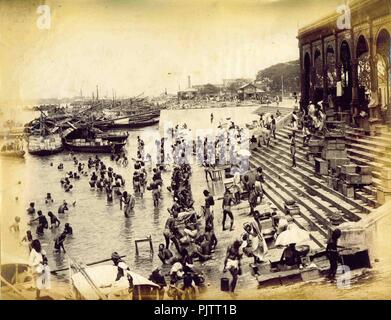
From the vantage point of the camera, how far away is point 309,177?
750 centimetres

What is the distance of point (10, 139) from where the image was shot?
7.51 m

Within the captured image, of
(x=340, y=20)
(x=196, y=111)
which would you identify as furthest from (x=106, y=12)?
(x=340, y=20)

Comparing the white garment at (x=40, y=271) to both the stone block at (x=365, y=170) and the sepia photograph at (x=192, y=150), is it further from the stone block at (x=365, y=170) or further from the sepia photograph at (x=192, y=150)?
the stone block at (x=365, y=170)

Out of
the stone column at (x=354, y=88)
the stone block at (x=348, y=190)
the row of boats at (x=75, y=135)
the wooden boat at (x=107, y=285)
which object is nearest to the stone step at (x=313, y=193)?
the stone block at (x=348, y=190)

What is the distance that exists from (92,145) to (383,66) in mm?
3660

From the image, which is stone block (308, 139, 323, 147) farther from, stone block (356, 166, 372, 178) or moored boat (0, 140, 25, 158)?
moored boat (0, 140, 25, 158)

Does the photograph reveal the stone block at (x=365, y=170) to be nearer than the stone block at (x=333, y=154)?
Yes

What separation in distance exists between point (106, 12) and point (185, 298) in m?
3.54

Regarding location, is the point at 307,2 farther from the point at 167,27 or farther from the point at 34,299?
the point at 34,299

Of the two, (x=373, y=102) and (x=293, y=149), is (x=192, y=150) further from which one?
(x=373, y=102)

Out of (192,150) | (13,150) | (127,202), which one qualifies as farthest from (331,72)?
(13,150)

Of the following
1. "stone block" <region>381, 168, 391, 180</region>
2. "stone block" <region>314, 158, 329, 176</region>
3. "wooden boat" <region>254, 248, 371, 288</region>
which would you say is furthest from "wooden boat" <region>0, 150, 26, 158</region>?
"stone block" <region>381, 168, 391, 180</region>

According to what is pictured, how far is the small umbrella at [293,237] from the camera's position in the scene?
284 inches

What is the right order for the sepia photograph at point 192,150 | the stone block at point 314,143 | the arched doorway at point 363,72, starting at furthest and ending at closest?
the stone block at point 314,143 < the arched doorway at point 363,72 < the sepia photograph at point 192,150
